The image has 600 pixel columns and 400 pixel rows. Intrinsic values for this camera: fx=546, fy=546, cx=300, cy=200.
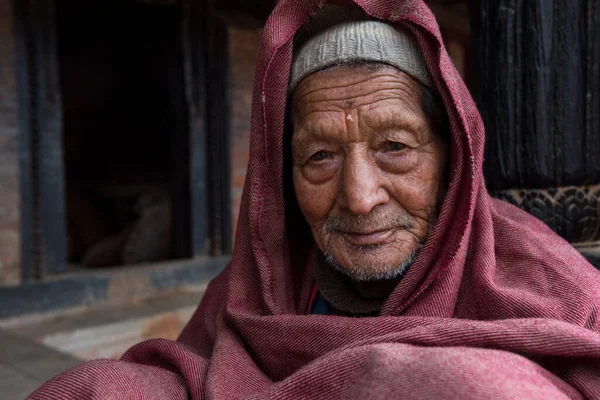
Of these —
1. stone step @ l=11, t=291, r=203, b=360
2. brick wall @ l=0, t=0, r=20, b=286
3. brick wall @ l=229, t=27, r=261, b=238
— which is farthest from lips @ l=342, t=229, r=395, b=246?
brick wall @ l=229, t=27, r=261, b=238

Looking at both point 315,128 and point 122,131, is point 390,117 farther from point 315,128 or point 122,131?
point 122,131

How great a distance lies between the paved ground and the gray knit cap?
1.77 metres

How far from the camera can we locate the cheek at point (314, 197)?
4.80 ft

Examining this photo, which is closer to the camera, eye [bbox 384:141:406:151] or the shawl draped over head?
the shawl draped over head

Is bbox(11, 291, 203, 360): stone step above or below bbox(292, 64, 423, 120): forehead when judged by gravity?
below

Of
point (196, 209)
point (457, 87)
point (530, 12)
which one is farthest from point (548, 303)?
point (196, 209)

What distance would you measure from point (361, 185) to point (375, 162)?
9cm

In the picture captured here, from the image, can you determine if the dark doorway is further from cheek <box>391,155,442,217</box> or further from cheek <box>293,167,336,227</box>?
cheek <box>391,155,442,217</box>

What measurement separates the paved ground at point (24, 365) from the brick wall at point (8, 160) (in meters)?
0.62

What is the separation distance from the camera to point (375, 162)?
4.59 ft

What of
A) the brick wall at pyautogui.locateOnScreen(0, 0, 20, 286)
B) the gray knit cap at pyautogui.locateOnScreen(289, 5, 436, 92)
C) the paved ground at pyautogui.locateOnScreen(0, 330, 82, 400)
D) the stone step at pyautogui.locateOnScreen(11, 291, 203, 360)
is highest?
the gray knit cap at pyautogui.locateOnScreen(289, 5, 436, 92)

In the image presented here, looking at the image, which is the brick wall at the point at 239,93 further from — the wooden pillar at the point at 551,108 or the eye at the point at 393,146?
the eye at the point at 393,146

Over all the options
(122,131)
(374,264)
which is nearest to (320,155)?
(374,264)

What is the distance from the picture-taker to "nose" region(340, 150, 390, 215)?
1.34 meters
